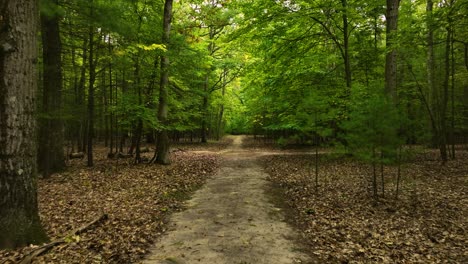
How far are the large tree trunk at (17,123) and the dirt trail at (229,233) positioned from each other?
2188 millimetres

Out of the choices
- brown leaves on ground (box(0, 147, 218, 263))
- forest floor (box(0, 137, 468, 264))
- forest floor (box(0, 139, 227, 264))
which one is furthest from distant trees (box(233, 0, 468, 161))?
forest floor (box(0, 139, 227, 264))

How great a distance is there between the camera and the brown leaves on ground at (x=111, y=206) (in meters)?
4.97

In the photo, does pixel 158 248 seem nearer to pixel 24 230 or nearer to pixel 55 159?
pixel 24 230

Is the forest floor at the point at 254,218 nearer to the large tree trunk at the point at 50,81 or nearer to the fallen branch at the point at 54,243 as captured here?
the fallen branch at the point at 54,243

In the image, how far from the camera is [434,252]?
509 centimetres

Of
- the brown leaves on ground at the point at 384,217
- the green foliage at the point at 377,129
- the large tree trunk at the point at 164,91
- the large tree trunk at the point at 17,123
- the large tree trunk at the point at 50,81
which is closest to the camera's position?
the large tree trunk at the point at 17,123

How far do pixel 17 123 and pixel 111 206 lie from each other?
363 centimetres

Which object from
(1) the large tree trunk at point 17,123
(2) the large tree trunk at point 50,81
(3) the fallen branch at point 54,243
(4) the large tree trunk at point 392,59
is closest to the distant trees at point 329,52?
(4) the large tree trunk at point 392,59

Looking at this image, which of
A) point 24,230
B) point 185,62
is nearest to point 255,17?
point 185,62

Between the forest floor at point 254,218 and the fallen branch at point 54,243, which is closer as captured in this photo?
the fallen branch at point 54,243

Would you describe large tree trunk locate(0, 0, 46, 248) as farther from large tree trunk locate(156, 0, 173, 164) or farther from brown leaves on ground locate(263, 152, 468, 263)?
large tree trunk locate(156, 0, 173, 164)

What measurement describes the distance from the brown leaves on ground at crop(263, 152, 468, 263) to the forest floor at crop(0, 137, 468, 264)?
0.9 inches

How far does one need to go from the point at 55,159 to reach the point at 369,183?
11.9 m

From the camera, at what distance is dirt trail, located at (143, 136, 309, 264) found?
4883 millimetres
